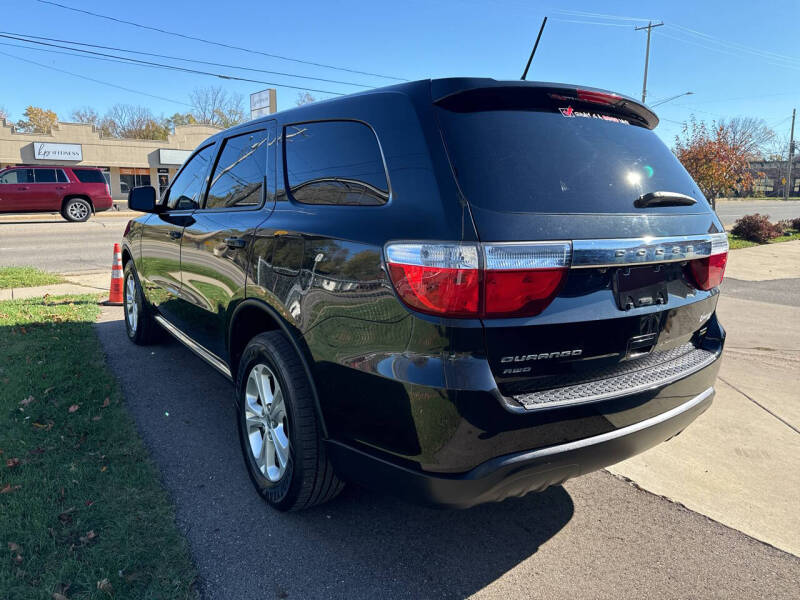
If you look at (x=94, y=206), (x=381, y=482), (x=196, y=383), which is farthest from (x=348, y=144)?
(x=94, y=206)

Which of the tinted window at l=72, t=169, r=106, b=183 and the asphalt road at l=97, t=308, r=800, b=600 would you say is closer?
the asphalt road at l=97, t=308, r=800, b=600

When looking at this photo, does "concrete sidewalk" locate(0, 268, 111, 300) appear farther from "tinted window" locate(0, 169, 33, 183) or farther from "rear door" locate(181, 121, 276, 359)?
"tinted window" locate(0, 169, 33, 183)

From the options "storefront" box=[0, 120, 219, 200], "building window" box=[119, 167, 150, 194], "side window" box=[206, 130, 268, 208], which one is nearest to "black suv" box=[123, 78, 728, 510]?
"side window" box=[206, 130, 268, 208]

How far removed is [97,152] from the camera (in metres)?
44.6

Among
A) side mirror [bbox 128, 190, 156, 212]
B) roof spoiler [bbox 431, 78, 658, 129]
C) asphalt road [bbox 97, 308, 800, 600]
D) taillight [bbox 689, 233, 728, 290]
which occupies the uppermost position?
roof spoiler [bbox 431, 78, 658, 129]

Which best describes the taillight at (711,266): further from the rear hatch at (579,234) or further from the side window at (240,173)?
the side window at (240,173)

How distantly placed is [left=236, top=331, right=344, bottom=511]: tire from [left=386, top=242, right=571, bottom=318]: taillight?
→ 32.7 inches

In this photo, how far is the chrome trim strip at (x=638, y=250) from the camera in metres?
2.01

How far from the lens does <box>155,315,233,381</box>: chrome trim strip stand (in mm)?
3447

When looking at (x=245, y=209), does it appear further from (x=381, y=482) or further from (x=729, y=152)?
(x=729, y=152)

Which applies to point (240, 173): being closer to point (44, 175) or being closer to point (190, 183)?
point (190, 183)

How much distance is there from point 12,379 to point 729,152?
984 inches

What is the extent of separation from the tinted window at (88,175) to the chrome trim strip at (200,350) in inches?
812

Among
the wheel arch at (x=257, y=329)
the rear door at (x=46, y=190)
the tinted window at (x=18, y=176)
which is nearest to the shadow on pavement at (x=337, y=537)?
the wheel arch at (x=257, y=329)
